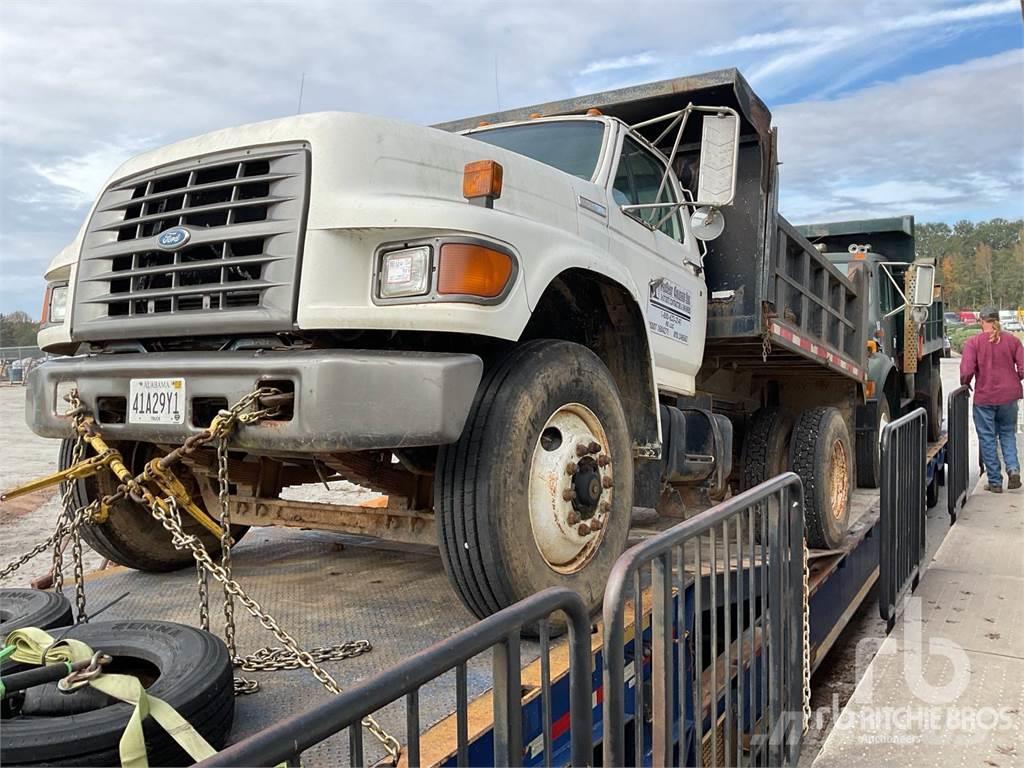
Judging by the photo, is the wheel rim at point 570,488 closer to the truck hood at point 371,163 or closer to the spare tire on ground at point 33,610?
the truck hood at point 371,163

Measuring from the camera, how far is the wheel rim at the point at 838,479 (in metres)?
5.70

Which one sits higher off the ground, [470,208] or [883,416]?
[470,208]

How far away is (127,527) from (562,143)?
2749 mm

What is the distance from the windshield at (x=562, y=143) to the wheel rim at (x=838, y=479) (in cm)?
285

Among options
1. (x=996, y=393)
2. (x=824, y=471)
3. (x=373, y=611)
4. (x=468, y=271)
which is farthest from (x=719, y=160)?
(x=996, y=393)

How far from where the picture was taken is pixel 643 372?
12.3 feet

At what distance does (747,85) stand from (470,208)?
2625mm

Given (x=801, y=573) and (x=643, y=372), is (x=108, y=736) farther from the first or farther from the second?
(x=643, y=372)

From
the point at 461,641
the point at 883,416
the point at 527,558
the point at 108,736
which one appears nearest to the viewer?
the point at 461,641

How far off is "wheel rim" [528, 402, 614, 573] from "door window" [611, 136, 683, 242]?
4.42ft

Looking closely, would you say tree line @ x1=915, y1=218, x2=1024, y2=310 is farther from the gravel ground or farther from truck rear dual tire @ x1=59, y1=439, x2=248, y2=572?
truck rear dual tire @ x1=59, y1=439, x2=248, y2=572

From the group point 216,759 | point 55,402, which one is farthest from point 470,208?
point 216,759

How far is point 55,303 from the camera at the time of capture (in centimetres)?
345

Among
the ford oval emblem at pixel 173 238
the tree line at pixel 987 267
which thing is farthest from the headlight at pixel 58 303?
the tree line at pixel 987 267
